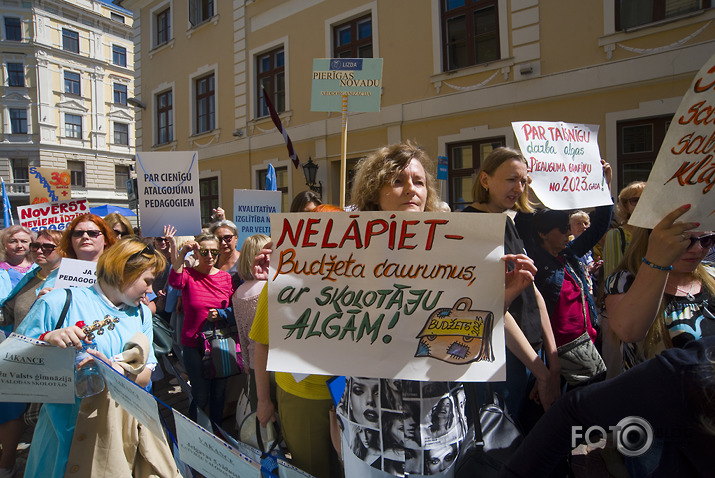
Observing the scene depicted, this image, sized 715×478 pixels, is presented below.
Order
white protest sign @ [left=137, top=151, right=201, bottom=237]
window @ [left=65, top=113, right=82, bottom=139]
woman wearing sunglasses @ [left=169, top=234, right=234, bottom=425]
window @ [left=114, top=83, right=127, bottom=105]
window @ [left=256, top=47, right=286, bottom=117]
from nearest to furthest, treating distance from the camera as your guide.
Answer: woman wearing sunglasses @ [left=169, top=234, right=234, bottom=425] → white protest sign @ [left=137, top=151, right=201, bottom=237] → window @ [left=256, top=47, right=286, bottom=117] → window @ [left=65, top=113, right=82, bottom=139] → window @ [left=114, top=83, right=127, bottom=105]

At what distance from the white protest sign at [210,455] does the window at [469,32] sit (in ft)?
29.5

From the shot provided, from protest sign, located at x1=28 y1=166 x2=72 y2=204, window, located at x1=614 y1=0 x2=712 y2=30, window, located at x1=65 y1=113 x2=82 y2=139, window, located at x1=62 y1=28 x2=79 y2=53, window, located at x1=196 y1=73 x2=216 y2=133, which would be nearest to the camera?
window, located at x1=614 y1=0 x2=712 y2=30

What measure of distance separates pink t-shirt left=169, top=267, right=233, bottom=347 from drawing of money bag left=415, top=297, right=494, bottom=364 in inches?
90.9

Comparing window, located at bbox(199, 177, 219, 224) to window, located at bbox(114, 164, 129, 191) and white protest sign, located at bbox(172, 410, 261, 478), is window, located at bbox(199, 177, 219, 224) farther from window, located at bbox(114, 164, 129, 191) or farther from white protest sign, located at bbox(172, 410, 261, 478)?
window, located at bbox(114, 164, 129, 191)

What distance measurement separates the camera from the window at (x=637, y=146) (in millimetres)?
7102

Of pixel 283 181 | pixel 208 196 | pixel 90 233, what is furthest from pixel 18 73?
pixel 90 233

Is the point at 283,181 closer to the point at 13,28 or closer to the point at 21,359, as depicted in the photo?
the point at 21,359

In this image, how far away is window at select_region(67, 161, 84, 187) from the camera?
3284 centimetres

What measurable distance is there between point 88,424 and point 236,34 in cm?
1348

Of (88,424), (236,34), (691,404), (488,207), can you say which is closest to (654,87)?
(488,207)

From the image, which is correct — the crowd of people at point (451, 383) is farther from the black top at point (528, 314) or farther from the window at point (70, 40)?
the window at point (70, 40)

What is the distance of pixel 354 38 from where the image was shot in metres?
10.6
